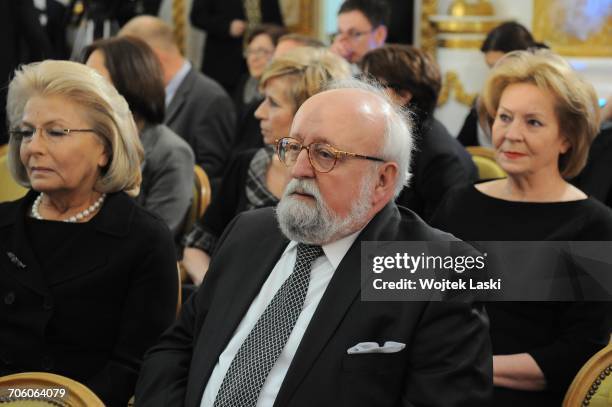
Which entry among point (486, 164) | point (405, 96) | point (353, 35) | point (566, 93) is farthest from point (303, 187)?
point (353, 35)

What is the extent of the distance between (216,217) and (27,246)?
115 centimetres

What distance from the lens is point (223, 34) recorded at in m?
8.62

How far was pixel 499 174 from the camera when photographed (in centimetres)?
421

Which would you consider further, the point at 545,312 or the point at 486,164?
the point at 486,164

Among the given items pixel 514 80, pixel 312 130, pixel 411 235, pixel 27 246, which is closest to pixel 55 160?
pixel 27 246

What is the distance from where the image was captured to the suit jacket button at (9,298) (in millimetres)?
2705

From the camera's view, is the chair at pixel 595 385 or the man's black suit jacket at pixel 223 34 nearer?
the chair at pixel 595 385

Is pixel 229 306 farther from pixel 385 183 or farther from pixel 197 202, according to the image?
pixel 197 202

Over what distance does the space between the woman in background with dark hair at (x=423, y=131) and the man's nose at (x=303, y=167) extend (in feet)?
4.94

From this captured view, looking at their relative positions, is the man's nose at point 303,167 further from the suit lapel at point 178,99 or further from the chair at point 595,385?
the suit lapel at point 178,99

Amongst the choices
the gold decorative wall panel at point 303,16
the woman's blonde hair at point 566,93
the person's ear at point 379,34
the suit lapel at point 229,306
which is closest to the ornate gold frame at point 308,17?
the gold decorative wall panel at point 303,16

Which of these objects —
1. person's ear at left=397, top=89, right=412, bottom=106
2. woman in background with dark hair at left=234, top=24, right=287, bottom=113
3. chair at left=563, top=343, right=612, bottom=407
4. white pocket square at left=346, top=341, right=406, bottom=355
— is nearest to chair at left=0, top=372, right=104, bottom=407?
white pocket square at left=346, top=341, right=406, bottom=355

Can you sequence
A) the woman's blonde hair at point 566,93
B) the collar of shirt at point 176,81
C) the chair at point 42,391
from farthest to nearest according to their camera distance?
the collar of shirt at point 176,81 < the woman's blonde hair at point 566,93 < the chair at point 42,391

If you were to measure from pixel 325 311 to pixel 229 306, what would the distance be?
0.96 feet
